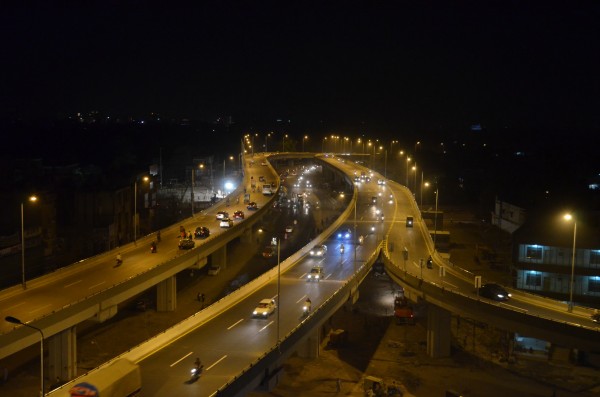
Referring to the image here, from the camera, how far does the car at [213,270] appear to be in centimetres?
4859

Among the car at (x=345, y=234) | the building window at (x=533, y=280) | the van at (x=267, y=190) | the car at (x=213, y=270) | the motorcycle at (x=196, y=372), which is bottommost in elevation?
the car at (x=213, y=270)

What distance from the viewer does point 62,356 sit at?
25156 millimetres

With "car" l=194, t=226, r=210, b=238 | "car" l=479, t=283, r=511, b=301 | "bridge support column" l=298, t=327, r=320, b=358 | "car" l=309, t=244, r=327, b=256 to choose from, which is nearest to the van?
"car" l=194, t=226, r=210, b=238

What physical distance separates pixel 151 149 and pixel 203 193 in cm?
6069

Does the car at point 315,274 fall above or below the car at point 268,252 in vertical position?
above

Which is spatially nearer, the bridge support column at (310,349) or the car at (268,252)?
the bridge support column at (310,349)

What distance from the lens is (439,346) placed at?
107ft

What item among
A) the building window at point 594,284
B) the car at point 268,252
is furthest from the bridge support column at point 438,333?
the car at point 268,252

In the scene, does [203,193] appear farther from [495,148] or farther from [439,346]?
[495,148]

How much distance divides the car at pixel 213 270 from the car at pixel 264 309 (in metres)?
21.8

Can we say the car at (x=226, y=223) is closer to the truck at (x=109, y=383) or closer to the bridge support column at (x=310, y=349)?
the bridge support column at (x=310, y=349)

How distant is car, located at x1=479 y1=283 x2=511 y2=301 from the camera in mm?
28062

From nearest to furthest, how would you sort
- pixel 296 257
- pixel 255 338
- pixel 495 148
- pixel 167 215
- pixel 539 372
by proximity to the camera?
pixel 255 338 → pixel 539 372 → pixel 296 257 → pixel 167 215 → pixel 495 148

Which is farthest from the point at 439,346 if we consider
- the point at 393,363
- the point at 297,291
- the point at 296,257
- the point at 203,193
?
the point at 203,193
